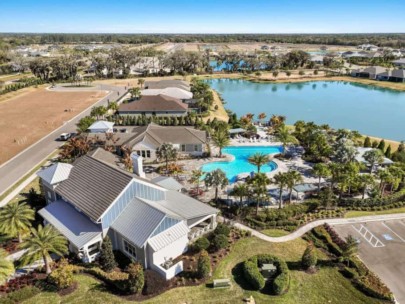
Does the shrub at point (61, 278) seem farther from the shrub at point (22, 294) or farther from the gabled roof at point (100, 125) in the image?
the gabled roof at point (100, 125)

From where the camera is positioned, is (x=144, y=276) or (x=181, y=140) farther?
(x=181, y=140)

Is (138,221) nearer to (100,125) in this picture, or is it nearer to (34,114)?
(100,125)

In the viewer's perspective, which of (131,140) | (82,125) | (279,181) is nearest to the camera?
(279,181)

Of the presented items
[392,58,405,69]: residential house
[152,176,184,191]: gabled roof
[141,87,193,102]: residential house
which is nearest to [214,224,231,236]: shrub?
[152,176,184,191]: gabled roof

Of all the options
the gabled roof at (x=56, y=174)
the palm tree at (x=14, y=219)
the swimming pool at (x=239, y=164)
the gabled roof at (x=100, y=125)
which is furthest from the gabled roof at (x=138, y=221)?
the gabled roof at (x=100, y=125)

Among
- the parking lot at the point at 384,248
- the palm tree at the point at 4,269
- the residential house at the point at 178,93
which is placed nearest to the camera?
the palm tree at the point at 4,269

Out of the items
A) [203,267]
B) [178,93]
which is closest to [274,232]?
[203,267]

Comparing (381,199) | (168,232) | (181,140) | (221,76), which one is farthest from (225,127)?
(221,76)

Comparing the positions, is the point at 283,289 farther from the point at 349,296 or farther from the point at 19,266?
the point at 19,266
